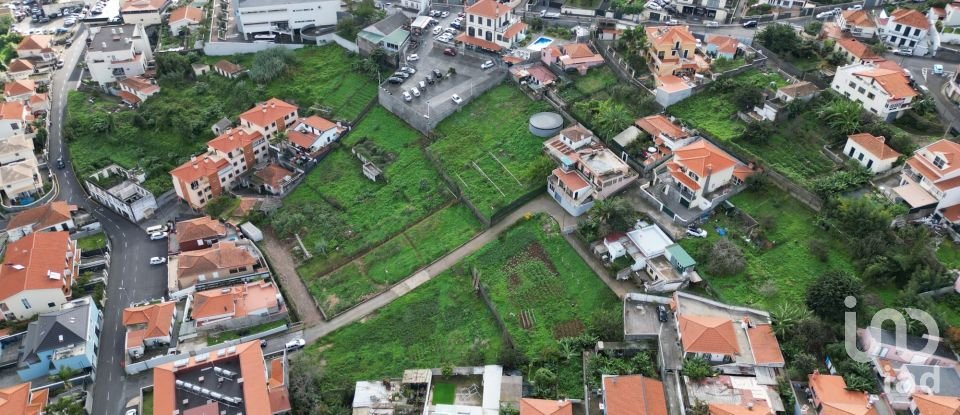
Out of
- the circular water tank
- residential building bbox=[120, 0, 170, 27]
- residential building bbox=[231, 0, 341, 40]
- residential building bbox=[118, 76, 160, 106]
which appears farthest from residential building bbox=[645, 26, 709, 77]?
residential building bbox=[120, 0, 170, 27]

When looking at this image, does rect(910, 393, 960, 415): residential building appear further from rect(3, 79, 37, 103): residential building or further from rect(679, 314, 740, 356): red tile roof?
rect(3, 79, 37, 103): residential building

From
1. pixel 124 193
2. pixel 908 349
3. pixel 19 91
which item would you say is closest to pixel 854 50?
pixel 908 349

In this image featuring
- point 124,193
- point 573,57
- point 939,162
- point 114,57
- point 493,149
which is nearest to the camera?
point 939,162

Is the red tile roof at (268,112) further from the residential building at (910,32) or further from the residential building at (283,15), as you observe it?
the residential building at (910,32)

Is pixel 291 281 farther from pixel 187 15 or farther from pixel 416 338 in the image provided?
pixel 187 15

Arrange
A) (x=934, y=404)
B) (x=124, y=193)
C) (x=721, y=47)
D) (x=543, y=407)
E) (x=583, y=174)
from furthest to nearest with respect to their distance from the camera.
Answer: (x=721, y=47) < (x=124, y=193) < (x=583, y=174) < (x=543, y=407) < (x=934, y=404)

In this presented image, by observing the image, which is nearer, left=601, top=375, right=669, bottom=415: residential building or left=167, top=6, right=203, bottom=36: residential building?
left=601, top=375, right=669, bottom=415: residential building
